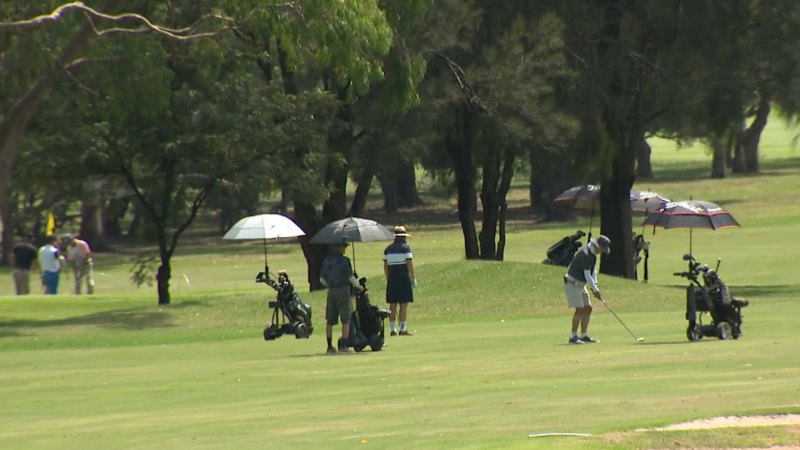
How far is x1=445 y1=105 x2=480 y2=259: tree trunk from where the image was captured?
44.0 meters

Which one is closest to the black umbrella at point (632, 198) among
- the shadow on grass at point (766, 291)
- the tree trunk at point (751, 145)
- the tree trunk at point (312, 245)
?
the shadow on grass at point (766, 291)

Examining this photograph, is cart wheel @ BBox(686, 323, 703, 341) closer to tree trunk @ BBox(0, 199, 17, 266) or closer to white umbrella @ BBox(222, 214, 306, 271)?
white umbrella @ BBox(222, 214, 306, 271)

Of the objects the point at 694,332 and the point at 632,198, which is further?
A: the point at 632,198

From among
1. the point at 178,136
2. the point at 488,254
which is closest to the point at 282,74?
the point at 178,136

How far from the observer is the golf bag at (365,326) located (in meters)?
25.3

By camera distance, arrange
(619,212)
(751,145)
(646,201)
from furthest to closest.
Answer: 1. (751,145)
2. (646,201)
3. (619,212)

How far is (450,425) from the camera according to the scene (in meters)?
15.3

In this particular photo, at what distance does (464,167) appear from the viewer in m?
45.2

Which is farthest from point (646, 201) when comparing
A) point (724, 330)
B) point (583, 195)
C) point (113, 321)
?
point (724, 330)

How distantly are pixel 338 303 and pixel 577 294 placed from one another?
3.65m

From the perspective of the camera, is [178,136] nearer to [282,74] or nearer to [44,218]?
[282,74]

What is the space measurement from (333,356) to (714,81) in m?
19.3

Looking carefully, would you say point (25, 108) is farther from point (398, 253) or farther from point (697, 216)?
point (697, 216)

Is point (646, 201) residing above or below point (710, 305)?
above
